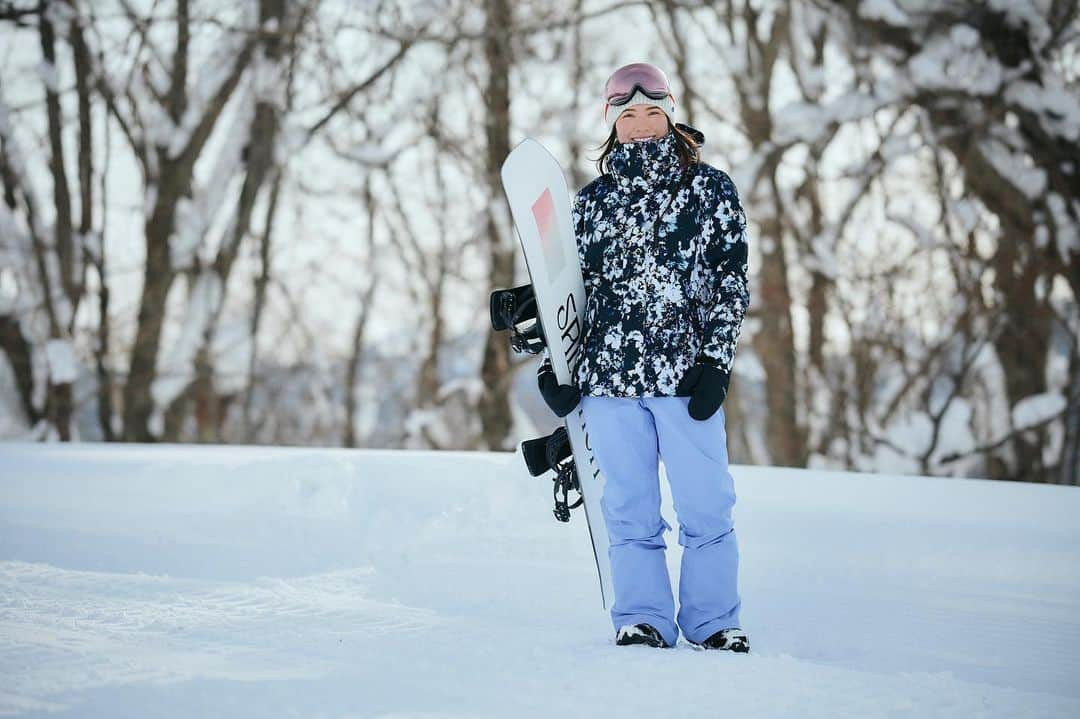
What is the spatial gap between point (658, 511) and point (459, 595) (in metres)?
0.70

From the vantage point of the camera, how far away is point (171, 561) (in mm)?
3035

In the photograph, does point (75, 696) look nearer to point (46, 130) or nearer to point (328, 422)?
point (46, 130)

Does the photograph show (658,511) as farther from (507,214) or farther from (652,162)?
(507,214)

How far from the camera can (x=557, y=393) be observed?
7.91ft

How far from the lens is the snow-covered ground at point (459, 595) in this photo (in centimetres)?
171

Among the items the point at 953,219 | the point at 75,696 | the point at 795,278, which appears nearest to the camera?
the point at 75,696

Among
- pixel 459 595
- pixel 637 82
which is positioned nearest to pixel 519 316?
pixel 637 82

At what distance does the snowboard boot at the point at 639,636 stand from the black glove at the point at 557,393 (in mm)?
514

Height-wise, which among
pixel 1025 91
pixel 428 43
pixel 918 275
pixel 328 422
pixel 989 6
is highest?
pixel 428 43

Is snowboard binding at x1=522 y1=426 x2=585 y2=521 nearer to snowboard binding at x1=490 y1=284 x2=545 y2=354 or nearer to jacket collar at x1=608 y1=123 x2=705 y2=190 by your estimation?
snowboard binding at x1=490 y1=284 x2=545 y2=354

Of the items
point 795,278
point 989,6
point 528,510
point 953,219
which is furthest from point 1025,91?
point 528,510

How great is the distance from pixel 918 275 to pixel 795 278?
1.28 metres

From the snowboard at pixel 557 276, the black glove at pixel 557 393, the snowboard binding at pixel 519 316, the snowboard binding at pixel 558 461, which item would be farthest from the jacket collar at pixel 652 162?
the snowboard binding at pixel 558 461

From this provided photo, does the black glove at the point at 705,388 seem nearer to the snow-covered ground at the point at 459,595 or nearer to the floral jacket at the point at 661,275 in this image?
the floral jacket at the point at 661,275
